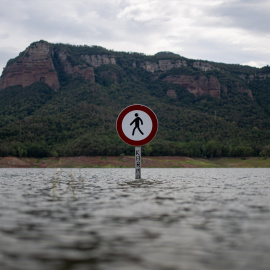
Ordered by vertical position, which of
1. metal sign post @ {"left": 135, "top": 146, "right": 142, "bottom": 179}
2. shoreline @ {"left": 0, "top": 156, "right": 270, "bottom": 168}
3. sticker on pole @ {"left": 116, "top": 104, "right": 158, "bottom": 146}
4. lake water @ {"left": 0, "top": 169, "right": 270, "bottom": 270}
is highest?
sticker on pole @ {"left": 116, "top": 104, "right": 158, "bottom": 146}

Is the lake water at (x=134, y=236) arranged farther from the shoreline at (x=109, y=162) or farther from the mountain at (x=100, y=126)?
the mountain at (x=100, y=126)

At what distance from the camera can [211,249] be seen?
516 cm

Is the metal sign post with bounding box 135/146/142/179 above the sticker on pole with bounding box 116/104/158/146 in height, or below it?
below

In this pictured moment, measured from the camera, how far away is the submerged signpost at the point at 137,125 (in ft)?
47.3

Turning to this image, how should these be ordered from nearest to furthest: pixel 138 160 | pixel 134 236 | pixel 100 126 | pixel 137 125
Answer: pixel 134 236
pixel 137 125
pixel 138 160
pixel 100 126

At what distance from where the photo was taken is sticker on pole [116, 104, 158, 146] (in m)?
14.4

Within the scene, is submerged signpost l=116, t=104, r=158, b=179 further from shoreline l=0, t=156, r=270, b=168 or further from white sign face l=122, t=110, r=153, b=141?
shoreline l=0, t=156, r=270, b=168

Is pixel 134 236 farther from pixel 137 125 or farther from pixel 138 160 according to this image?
pixel 138 160

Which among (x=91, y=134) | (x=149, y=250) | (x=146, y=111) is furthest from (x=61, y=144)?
(x=149, y=250)

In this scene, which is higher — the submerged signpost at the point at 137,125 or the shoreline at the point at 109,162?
the submerged signpost at the point at 137,125

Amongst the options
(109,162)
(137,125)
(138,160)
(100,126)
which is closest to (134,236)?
(137,125)

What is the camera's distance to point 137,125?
14578 mm

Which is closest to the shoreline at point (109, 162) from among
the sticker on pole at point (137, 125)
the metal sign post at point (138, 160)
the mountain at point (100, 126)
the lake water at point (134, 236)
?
the mountain at point (100, 126)

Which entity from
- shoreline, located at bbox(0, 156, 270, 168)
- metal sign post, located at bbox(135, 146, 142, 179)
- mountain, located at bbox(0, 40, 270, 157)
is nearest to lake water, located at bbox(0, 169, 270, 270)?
metal sign post, located at bbox(135, 146, 142, 179)
